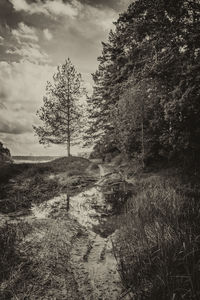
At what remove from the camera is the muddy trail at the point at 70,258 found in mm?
2787

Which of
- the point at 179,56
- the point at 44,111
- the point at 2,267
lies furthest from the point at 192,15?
the point at 44,111

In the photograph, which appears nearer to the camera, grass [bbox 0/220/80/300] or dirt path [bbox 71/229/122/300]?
grass [bbox 0/220/80/300]

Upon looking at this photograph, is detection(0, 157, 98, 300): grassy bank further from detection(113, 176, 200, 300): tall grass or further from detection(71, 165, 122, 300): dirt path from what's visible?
detection(113, 176, 200, 300): tall grass

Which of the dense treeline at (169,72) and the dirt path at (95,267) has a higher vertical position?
the dense treeline at (169,72)

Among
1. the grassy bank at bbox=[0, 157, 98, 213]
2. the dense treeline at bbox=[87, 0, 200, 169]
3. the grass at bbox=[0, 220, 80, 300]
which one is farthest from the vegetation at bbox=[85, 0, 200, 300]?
the grassy bank at bbox=[0, 157, 98, 213]

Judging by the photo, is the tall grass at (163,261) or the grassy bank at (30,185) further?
the grassy bank at (30,185)

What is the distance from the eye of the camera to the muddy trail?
279 cm

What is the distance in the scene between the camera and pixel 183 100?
7496mm

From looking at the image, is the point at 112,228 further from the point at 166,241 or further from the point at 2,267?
the point at 2,267

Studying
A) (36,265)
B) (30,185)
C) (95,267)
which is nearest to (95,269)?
(95,267)

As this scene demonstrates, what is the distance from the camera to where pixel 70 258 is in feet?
12.1

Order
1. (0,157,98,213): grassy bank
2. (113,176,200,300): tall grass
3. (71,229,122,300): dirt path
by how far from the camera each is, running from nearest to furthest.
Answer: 1. (113,176,200,300): tall grass
2. (71,229,122,300): dirt path
3. (0,157,98,213): grassy bank

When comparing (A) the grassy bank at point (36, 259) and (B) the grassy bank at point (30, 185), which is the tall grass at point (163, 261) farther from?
(B) the grassy bank at point (30, 185)

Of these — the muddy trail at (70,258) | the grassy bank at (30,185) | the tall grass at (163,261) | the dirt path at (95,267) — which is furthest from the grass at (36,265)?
the grassy bank at (30,185)
